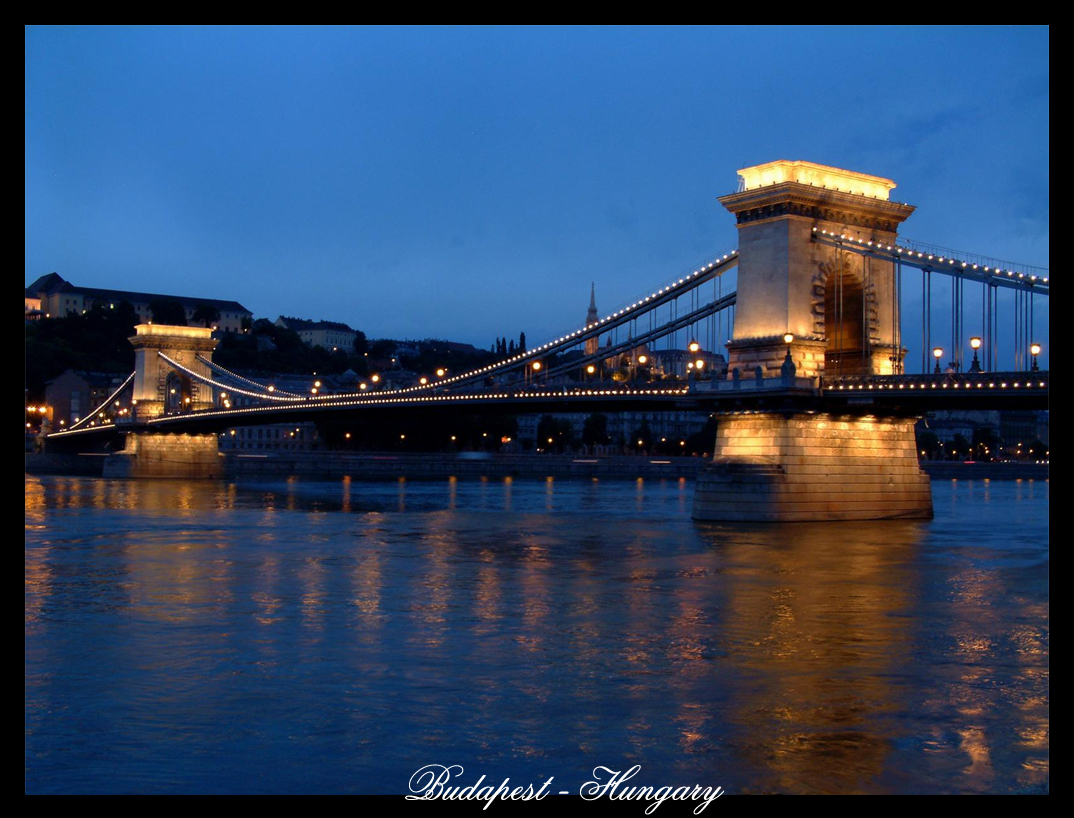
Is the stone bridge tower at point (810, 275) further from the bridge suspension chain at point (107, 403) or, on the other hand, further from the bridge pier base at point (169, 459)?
the bridge suspension chain at point (107, 403)

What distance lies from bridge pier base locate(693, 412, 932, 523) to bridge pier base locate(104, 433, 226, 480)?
1880 inches

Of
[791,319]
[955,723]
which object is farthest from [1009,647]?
[791,319]

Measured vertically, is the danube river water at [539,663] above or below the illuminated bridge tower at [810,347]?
below

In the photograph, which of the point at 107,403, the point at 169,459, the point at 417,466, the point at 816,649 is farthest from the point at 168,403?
the point at 816,649

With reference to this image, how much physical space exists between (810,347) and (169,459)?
51612 mm

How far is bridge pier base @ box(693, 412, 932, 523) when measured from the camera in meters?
33.7

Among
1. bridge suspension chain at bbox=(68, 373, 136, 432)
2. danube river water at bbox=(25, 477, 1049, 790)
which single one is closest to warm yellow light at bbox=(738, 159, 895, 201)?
danube river water at bbox=(25, 477, 1049, 790)

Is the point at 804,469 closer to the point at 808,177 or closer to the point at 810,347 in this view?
the point at 810,347

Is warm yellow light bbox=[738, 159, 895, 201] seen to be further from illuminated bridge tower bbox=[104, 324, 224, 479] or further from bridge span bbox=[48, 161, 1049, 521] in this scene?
illuminated bridge tower bbox=[104, 324, 224, 479]

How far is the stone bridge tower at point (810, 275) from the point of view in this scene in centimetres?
3503

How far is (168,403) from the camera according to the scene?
8262 centimetres

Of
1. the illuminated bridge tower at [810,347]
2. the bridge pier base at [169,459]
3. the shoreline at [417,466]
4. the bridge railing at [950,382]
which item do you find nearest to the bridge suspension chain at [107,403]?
the shoreline at [417,466]
